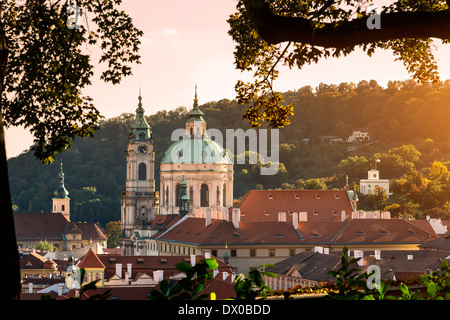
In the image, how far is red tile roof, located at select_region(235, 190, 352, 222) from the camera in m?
106

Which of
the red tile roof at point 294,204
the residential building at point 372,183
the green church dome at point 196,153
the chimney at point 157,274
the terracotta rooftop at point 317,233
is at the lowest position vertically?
the chimney at point 157,274

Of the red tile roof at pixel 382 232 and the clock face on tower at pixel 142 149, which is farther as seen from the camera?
the clock face on tower at pixel 142 149

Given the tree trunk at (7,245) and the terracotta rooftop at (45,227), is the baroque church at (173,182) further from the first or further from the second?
the tree trunk at (7,245)

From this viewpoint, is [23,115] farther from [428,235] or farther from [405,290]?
[428,235]

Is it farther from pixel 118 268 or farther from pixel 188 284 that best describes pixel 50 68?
pixel 118 268

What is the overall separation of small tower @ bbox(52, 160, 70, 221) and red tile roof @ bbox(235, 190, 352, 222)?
66.7m

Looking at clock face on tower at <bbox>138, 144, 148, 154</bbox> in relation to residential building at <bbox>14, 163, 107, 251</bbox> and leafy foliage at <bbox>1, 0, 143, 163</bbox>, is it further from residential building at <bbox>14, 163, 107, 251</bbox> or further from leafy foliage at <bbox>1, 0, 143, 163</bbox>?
leafy foliage at <bbox>1, 0, 143, 163</bbox>

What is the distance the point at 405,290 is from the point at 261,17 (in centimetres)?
424

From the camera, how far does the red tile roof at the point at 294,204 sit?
106 metres

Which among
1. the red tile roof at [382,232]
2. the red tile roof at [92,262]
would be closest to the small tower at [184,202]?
the red tile roof at [382,232]

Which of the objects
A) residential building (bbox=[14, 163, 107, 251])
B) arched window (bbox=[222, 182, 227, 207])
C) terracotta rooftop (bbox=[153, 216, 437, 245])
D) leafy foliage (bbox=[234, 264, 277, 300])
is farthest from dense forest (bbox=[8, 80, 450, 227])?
leafy foliage (bbox=[234, 264, 277, 300])

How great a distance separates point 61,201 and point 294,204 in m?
71.5

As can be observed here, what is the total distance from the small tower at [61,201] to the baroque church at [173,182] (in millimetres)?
42453

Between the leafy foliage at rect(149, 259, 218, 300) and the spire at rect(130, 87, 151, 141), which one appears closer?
the leafy foliage at rect(149, 259, 218, 300)
